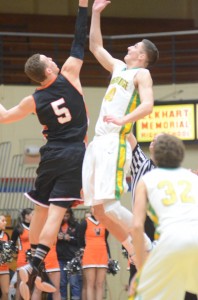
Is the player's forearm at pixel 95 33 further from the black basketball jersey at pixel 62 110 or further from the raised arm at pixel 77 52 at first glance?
the black basketball jersey at pixel 62 110

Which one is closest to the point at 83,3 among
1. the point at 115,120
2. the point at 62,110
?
the point at 62,110

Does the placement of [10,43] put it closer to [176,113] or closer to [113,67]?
[176,113]

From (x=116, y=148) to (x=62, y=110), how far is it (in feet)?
2.01

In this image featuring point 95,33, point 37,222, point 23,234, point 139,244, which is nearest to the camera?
point 139,244

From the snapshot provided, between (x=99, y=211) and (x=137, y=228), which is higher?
(x=99, y=211)

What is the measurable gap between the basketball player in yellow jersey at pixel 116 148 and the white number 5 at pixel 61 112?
0.31m

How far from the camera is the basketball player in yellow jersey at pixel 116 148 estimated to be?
7.75 meters

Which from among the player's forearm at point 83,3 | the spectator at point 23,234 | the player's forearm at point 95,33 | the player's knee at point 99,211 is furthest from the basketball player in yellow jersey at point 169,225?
the spectator at point 23,234

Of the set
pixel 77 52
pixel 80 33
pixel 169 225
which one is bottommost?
pixel 169 225

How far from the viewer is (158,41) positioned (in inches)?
776

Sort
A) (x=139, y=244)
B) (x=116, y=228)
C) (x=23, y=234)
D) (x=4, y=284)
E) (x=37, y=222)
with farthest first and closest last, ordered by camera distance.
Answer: (x=23, y=234) < (x=4, y=284) < (x=37, y=222) < (x=116, y=228) < (x=139, y=244)

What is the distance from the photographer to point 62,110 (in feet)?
26.1

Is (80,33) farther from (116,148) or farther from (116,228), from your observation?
(116,228)

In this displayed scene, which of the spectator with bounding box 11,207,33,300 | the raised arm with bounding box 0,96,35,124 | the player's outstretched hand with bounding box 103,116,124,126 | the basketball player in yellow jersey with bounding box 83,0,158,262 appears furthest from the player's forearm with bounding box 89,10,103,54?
the spectator with bounding box 11,207,33,300
